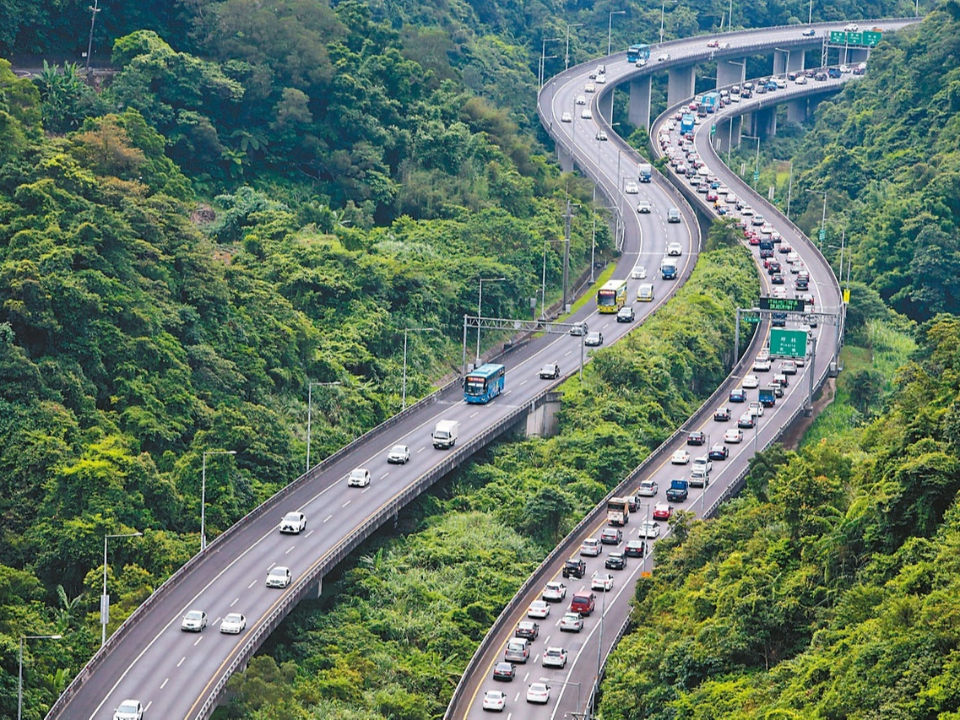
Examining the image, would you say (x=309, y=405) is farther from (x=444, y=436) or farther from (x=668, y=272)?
(x=668, y=272)

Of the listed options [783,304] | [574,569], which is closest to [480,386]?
[574,569]

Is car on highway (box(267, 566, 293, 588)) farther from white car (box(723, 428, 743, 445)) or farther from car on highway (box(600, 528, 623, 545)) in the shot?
white car (box(723, 428, 743, 445))

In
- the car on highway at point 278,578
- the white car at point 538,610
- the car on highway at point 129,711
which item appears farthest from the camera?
the white car at point 538,610

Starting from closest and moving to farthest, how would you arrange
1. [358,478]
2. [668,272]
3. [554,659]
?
[554,659], [358,478], [668,272]

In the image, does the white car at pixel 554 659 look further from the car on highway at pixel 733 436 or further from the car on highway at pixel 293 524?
the car on highway at pixel 733 436

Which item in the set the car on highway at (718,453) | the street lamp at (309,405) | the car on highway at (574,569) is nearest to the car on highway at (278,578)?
the car on highway at (574,569)

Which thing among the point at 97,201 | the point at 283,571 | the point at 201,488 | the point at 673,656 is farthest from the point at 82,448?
the point at 673,656


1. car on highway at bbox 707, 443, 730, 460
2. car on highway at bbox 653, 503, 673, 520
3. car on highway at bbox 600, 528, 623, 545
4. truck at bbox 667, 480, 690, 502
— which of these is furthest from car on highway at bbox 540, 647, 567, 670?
car on highway at bbox 707, 443, 730, 460
